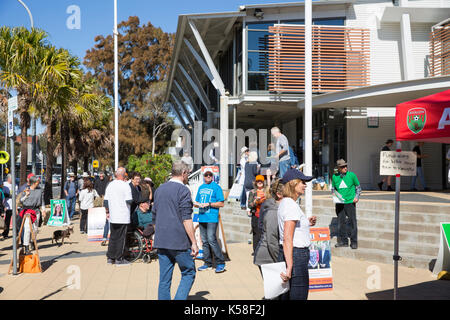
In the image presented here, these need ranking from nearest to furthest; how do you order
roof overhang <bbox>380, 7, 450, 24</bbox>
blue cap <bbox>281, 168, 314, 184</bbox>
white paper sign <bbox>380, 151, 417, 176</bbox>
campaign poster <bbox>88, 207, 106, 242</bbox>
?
blue cap <bbox>281, 168, 314, 184</bbox> → white paper sign <bbox>380, 151, 417, 176</bbox> → campaign poster <bbox>88, 207, 106, 242</bbox> → roof overhang <bbox>380, 7, 450, 24</bbox>

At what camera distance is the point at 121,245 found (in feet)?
29.5

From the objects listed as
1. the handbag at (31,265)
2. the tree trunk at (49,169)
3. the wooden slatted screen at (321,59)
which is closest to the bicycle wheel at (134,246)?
the handbag at (31,265)

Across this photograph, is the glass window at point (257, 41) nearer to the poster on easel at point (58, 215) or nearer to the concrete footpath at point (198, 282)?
the poster on easel at point (58, 215)

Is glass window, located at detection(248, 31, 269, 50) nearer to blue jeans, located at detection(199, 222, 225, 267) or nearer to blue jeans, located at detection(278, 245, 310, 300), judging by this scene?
blue jeans, located at detection(199, 222, 225, 267)

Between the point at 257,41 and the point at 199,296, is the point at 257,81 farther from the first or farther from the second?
the point at 199,296

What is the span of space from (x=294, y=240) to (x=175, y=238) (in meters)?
1.44

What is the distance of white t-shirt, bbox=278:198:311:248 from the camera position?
4.40m

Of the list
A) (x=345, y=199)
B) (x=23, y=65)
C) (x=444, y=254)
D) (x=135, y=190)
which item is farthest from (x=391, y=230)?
(x=23, y=65)

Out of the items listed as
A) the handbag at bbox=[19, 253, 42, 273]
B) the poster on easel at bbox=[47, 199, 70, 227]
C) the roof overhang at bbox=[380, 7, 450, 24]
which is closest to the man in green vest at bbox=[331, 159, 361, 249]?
the handbag at bbox=[19, 253, 42, 273]

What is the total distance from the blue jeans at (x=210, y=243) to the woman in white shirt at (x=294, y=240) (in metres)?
3.70

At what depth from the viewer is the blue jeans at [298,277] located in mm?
4422

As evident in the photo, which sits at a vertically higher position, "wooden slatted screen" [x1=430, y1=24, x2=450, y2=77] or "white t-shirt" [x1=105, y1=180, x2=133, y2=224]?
"wooden slatted screen" [x1=430, y1=24, x2=450, y2=77]

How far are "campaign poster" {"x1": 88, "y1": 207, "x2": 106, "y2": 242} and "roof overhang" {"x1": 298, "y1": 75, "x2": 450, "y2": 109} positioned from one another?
9.10 meters
